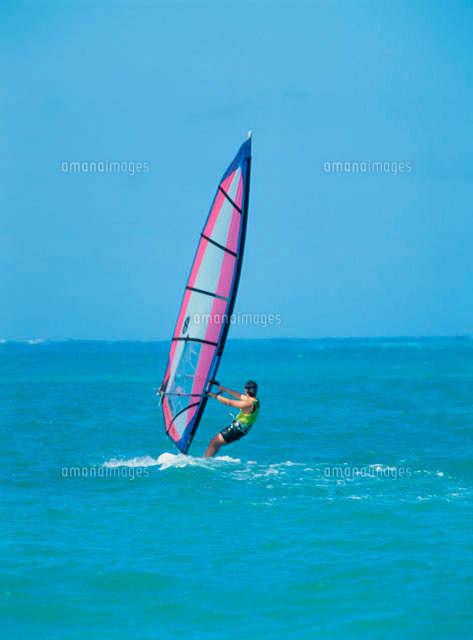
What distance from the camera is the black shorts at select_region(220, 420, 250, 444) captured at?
13242 mm

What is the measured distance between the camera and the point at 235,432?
13.4 m

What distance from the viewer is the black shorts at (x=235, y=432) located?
13242mm

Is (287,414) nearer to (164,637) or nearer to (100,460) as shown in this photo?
(100,460)

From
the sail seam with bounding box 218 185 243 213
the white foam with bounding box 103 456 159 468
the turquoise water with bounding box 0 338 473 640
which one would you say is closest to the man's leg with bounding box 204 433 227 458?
the turquoise water with bounding box 0 338 473 640

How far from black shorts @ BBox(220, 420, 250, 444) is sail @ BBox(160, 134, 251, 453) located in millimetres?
725

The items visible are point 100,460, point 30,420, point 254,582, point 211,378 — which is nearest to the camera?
point 254,582

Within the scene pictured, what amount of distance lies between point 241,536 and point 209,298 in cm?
437

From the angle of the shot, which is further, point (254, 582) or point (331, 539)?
point (331, 539)

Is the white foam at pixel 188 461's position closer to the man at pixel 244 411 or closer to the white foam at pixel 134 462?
the white foam at pixel 134 462

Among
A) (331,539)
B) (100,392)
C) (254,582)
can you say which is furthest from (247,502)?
(100,392)

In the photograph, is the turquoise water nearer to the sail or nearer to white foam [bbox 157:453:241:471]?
white foam [bbox 157:453:241:471]

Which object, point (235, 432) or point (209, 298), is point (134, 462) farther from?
point (209, 298)

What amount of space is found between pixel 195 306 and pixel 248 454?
15.2ft

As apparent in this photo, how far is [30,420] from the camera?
2389 cm
